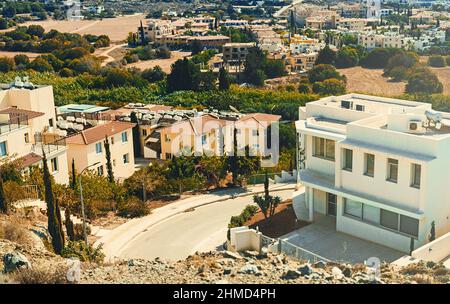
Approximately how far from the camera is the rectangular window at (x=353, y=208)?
23141 mm

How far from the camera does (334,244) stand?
74.1 feet

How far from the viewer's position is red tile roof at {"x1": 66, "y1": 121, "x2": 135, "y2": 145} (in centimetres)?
3403

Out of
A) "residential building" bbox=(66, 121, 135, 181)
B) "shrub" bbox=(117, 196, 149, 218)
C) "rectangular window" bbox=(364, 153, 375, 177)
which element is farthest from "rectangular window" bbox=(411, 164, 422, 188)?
"residential building" bbox=(66, 121, 135, 181)

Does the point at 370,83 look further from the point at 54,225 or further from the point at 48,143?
the point at 54,225

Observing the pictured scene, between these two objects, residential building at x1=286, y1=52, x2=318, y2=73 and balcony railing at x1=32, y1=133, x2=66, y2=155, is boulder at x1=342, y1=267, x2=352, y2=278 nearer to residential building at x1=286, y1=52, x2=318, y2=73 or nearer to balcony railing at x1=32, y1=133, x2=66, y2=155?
balcony railing at x1=32, y1=133, x2=66, y2=155

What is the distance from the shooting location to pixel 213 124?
42.7 meters

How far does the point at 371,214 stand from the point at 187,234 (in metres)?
9.41

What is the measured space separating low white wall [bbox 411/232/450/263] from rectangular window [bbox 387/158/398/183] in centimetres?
268

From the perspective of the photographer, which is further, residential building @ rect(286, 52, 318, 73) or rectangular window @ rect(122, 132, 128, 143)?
residential building @ rect(286, 52, 318, 73)

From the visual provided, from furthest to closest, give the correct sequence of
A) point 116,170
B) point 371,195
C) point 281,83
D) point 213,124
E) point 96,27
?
1. point 96,27
2. point 281,83
3. point 213,124
4. point 116,170
5. point 371,195

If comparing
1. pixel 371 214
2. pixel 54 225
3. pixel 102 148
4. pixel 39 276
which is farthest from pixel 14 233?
pixel 102 148
